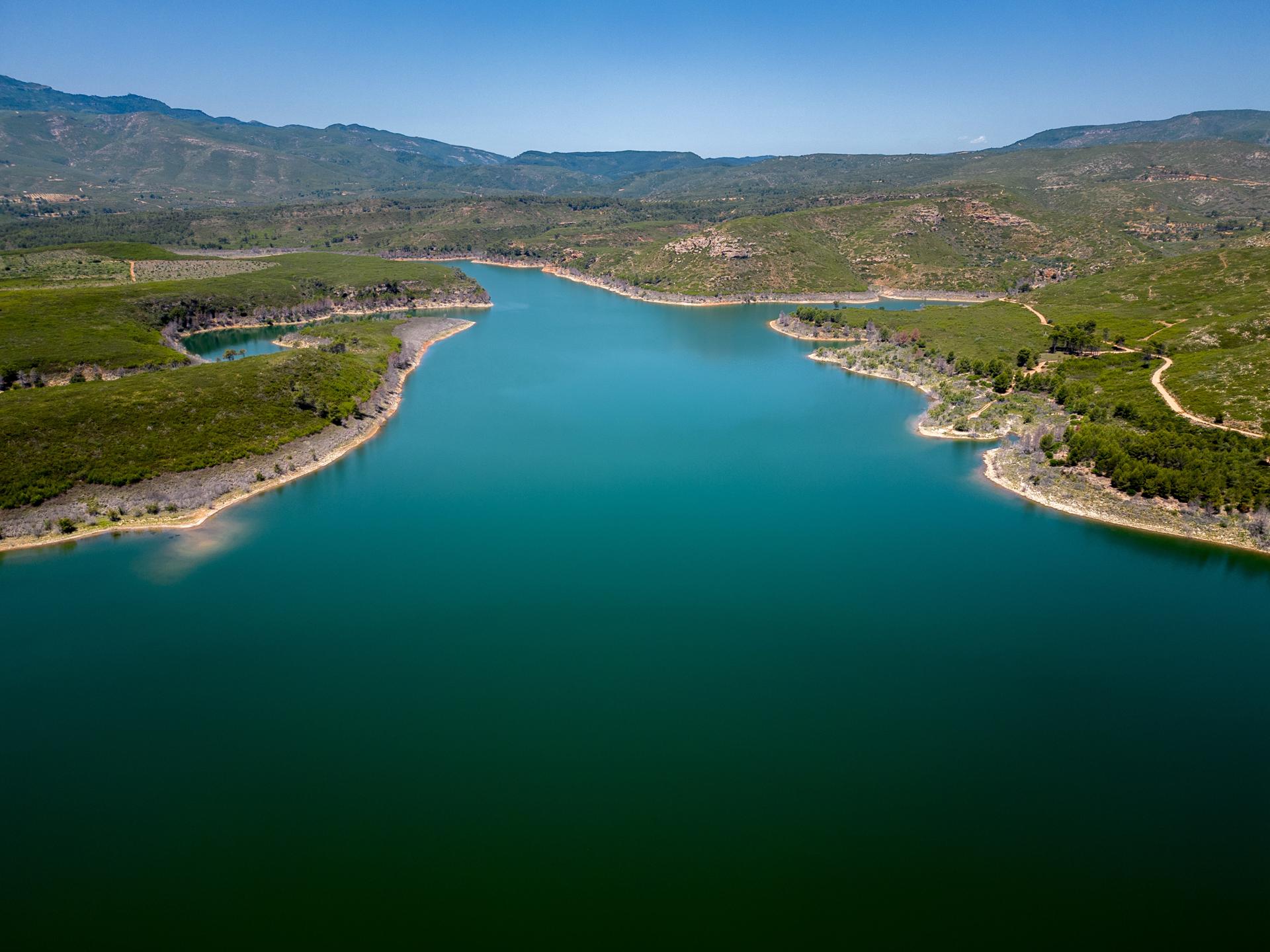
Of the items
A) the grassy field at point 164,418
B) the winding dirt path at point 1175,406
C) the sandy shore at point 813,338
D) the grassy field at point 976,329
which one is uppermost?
the grassy field at point 976,329

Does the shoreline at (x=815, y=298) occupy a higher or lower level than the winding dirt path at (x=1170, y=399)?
higher

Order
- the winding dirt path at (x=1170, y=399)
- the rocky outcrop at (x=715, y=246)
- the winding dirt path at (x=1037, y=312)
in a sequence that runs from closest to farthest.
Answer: the winding dirt path at (x=1170, y=399)
the winding dirt path at (x=1037, y=312)
the rocky outcrop at (x=715, y=246)

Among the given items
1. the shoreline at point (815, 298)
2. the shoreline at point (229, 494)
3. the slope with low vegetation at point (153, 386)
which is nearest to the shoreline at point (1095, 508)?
the shoreline at point (229, 494)

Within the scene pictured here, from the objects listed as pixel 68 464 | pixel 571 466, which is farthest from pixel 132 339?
pixel 571 466

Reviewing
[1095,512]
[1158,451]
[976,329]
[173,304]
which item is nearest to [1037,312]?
[976,329]

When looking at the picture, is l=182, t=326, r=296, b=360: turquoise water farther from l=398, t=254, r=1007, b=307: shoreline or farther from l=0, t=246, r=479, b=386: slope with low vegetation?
l=398, t=254, r=1007, b=307: shoreline

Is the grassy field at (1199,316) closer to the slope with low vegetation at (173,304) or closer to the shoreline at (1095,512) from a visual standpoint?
the shoreline at (1095,512)

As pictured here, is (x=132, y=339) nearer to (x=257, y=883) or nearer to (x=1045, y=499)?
(x=257, y=883)
